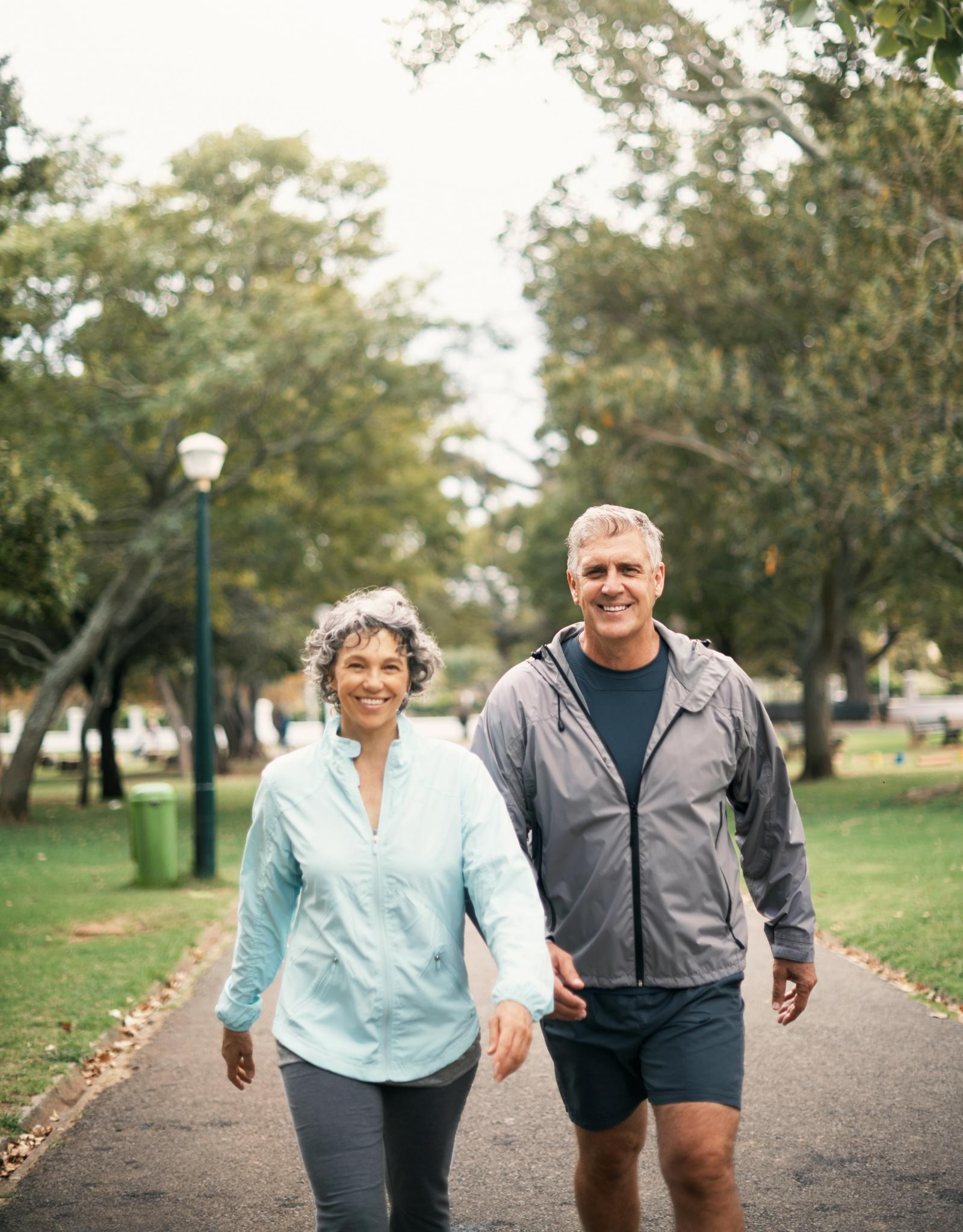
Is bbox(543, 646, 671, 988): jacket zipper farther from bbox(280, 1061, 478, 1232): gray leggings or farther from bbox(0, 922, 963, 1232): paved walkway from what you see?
bbox(0, 922, 963, 1232): paved walkway

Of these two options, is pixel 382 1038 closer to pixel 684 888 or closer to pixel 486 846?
pixel 486 846

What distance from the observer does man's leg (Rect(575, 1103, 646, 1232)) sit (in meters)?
3.60

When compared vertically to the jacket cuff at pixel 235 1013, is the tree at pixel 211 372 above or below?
above

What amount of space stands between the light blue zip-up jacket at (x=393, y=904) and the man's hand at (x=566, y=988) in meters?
Answer: 0.26

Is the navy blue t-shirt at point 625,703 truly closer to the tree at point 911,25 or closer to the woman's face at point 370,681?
the woman's face at point 370,681

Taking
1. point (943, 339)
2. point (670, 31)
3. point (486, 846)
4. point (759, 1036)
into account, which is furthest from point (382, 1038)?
point (670, 31)

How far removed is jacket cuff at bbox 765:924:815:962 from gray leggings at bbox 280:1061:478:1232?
1.02 m

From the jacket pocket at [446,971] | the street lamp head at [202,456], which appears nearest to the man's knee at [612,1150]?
the jacket pocket at [446,971]

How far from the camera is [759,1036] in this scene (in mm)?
7035

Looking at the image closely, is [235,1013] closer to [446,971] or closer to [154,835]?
[446,971]

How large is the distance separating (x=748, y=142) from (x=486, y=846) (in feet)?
64.8

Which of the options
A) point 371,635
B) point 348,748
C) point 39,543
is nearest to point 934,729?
point 39,543

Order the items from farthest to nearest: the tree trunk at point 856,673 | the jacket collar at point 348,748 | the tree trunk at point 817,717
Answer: the tree trunk at point 856,673
the tree trunk at point 817,717
the jacket collar at point 348,748

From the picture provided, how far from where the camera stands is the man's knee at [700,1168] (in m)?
3.21
